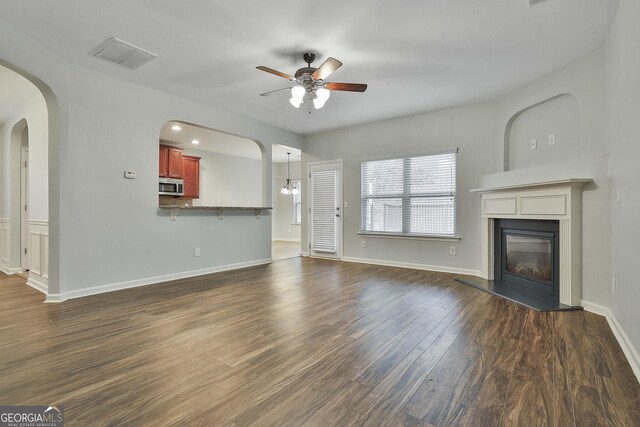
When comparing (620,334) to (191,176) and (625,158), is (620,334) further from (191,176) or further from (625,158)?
(191,176)

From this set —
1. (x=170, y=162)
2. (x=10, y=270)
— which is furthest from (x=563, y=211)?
(x=10, y=270)

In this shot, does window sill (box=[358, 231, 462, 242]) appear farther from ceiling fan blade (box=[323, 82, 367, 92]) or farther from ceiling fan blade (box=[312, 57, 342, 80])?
ceiling fan blade (box=[312, 57, 342, 80])

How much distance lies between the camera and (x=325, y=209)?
20.9ft

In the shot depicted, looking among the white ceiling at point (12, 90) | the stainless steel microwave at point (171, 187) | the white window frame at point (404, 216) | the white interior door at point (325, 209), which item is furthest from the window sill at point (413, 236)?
the white ceiling at point (12, 90)

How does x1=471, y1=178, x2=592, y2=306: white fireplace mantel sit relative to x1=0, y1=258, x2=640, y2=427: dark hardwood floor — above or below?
above

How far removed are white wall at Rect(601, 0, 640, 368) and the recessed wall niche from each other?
2.10 feet

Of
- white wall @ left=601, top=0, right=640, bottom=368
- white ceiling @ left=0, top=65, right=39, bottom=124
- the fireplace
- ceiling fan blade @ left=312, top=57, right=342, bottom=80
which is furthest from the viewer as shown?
white ceiling @ left=0, top=65, right=39, bottom=124

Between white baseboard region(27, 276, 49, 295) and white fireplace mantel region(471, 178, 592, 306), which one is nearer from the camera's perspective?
white fireplace mantel region(471, 178, 592, 306)

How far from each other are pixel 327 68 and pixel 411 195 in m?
3.04

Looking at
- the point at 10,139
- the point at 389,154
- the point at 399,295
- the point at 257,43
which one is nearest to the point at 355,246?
the point at 389,154

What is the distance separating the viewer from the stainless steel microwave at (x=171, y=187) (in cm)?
654

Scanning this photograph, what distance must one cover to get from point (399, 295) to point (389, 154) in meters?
2.86

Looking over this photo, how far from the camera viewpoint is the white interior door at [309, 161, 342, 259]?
20.3 ft

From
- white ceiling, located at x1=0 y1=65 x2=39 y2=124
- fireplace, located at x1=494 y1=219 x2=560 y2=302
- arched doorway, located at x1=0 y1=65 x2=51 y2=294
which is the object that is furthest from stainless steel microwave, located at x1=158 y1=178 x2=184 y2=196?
fireplace, located at x1=494 y1=219 x2=560 y2=302
